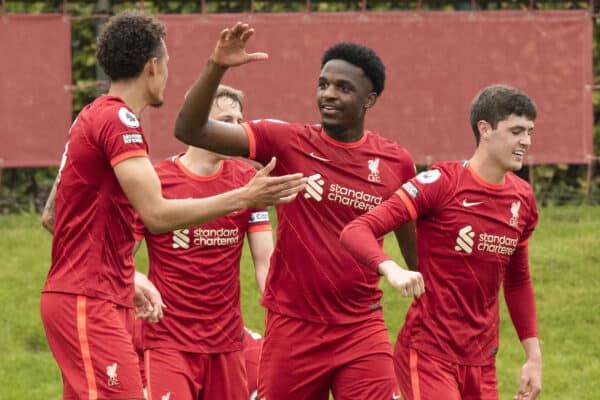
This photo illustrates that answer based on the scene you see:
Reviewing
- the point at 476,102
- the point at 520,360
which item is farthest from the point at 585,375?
the point at 476,102

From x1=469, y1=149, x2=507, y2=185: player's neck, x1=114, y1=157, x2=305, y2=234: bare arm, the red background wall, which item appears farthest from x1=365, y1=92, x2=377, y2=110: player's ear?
the red background wall

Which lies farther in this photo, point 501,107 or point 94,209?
point 501,107

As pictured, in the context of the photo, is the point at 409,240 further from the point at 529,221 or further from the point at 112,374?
the point at 112,374

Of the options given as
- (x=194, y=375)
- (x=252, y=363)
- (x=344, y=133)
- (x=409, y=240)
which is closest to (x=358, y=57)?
(x=344, y=133)

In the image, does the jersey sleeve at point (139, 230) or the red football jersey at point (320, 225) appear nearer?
the red football jersey at point (320, 225)

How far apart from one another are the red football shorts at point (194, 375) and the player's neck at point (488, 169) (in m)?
1.77

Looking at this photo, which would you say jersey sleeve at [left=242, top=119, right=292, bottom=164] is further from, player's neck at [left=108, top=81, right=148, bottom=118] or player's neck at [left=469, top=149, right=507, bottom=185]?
player's neck at [left=469, top=149, right=507, bottom=185]

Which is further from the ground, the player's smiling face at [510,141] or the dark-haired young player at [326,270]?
the player's smiling face at [510,141]

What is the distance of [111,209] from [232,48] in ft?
3.04

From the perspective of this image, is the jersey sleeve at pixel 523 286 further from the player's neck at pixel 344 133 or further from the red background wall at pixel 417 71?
the red background wall at pixel 417 71

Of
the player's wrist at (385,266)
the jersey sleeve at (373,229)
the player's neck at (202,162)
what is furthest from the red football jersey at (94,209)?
the player's neck at (202,162)

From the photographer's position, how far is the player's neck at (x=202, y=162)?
843 cm

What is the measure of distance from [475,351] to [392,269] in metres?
1.07

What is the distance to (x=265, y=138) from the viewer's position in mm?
7301
